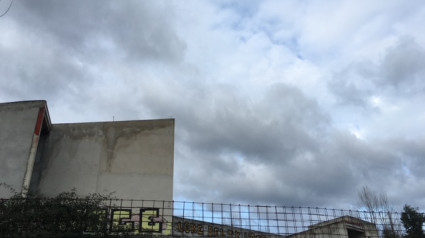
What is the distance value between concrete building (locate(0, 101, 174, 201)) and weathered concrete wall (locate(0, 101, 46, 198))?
5 cm

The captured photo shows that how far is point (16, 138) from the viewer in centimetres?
1852

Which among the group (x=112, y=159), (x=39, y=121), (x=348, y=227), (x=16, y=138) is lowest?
(x=348, y=227)

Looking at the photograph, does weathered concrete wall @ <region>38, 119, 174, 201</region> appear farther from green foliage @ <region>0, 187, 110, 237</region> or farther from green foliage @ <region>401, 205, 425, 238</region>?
green foliage @ <region>401, 205, 425, 238</region>

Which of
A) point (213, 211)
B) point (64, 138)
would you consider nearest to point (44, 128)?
point (64, 138)

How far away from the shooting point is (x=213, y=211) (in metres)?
15.7

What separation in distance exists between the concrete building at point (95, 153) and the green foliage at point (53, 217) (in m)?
5.67

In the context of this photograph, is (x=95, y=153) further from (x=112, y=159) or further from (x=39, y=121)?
(x=39, y=121)

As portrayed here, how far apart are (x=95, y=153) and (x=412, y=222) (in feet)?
56.1

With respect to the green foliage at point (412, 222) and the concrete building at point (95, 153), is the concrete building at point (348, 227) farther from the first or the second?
the concrete building at point (95, 153)

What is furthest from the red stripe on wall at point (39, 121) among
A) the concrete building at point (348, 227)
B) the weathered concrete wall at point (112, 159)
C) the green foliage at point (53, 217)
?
the concrete building at point (348, 227)

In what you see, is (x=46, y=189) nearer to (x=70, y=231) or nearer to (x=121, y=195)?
(x=121, y=195)

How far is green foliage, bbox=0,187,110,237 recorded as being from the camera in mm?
12719

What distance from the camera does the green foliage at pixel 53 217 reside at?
1272 cm

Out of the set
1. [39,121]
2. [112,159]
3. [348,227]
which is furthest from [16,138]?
[348,227]
